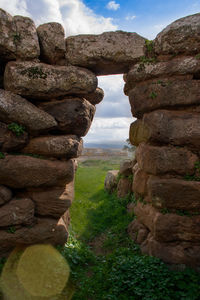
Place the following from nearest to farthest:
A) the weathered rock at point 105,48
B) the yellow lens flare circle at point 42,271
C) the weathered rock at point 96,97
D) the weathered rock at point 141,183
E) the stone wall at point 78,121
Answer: the yellow lens flare circle at point 42,271 → the stone wall at point 78,121 → the weathered rock at point 105,48 → the weathered rock at point 141,183 → the weathered rock at point 96,97

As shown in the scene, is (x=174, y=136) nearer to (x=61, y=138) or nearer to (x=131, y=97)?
(x=131, y=97)

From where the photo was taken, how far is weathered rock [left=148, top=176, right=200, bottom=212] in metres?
4.04

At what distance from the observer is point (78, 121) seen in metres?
4.68

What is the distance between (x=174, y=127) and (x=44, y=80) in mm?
2661

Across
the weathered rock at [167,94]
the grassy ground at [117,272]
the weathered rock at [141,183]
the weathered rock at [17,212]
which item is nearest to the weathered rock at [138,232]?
the grassy ground at [117,272]

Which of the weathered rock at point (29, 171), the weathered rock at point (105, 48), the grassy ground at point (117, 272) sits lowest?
the grassy ground at point (117, 272)

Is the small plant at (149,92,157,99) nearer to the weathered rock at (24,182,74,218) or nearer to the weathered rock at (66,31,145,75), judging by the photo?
the weathered rock at (66,31,145,75)

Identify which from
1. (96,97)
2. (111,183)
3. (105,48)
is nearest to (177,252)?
(96,97)

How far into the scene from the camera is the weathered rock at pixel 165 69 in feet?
13.9

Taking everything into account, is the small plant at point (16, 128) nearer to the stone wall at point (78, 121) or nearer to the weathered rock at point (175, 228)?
the stone wall at point (78, 121)

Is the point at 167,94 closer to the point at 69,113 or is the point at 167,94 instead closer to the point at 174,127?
the point at 174,127

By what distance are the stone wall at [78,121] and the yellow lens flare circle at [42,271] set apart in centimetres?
25

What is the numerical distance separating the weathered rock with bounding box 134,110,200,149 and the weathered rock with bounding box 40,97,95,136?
4.39 ft

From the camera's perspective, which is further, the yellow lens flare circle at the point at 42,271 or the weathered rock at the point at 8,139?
the weathered rock at the point at 8,139
